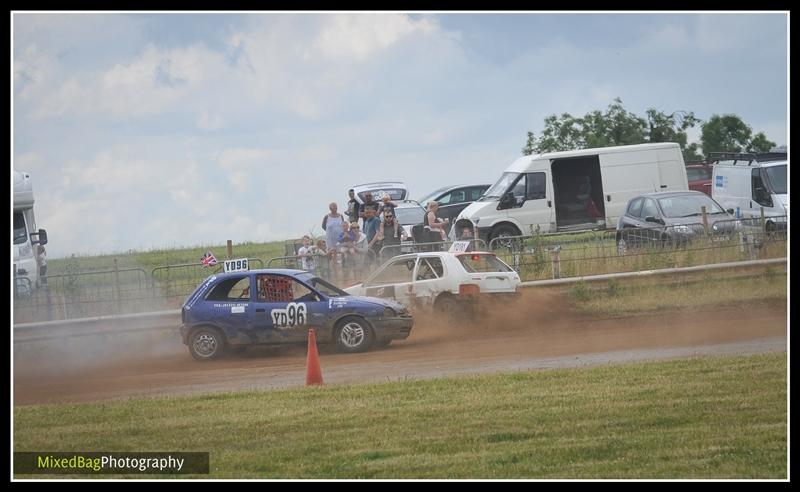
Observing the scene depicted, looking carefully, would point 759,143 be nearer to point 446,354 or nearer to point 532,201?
point 532,201

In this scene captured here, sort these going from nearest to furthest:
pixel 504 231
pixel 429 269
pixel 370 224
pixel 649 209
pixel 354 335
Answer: pixel 354 335 < pixel 429 269 < pixel 370 224 < pixel 649 209 < pixel 504 231

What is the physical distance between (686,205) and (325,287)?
10241 millimetres

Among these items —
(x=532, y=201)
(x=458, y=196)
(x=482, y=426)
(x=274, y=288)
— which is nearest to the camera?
(x=482, y=426)

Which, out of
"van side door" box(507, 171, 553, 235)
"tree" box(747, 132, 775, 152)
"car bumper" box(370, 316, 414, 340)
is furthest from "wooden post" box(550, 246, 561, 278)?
Result: "tree" box(747, 132, 775, 152)

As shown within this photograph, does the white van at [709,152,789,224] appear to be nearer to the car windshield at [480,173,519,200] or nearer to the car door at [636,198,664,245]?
the car door at [636,198,664,245]

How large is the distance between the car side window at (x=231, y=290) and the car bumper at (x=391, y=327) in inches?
85.5

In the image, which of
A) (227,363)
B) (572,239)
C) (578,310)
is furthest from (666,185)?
(227,363)

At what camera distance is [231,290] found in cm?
1756

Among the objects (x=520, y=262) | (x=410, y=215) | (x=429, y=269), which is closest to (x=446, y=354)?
(x=429, y=269)

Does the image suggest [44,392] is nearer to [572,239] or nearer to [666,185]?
[572,239]

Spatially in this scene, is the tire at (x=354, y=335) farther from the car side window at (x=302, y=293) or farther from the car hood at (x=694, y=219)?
the car hood at (x=694, y=219)

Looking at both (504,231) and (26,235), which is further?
(504,231)

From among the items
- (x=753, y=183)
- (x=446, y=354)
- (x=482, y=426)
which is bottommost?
(x=482, y=426)

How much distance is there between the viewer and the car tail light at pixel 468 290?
18.7 m
